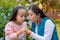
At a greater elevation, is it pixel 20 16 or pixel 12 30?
pixel 20 16

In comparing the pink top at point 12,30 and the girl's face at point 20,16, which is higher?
the girl's face at point 20,16

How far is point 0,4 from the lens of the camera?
17.6ft

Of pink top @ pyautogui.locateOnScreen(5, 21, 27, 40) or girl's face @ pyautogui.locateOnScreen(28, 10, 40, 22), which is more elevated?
girl's face @ pyautogui.locateOnScreen(28, 10, 40, 22)

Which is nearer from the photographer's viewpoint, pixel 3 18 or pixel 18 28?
pixel 18 28

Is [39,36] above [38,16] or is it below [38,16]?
below

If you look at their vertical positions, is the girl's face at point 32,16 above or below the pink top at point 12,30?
above

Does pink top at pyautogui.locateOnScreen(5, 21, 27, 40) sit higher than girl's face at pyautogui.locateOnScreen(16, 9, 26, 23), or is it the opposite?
girl's face at pyautogui.locateOnScreen(16, 9, 26, 23)

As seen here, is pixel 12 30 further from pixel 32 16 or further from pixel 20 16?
pixel 32 16

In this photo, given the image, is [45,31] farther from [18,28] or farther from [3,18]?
[3,18]

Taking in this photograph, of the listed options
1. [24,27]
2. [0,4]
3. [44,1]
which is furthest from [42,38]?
[44,1]

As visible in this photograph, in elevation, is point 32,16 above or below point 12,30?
above

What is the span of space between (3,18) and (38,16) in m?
1.51

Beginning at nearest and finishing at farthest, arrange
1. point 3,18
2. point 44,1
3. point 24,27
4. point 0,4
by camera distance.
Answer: point 24,27, point 3,18, point 0,4, point 44,1

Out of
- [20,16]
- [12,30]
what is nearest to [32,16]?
[20,16]
